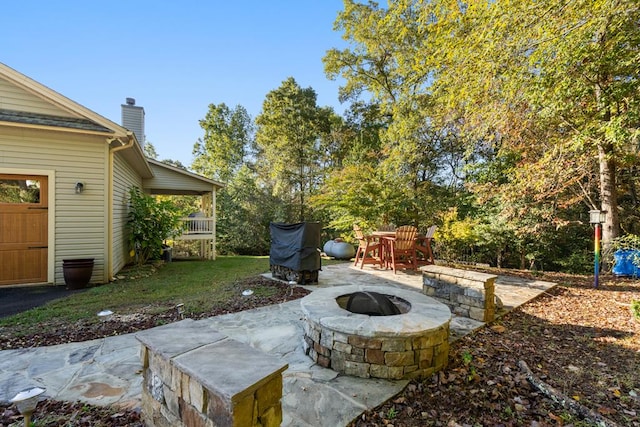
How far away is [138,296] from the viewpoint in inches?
189

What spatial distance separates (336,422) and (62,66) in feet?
34.3

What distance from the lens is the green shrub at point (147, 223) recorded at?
7520mm

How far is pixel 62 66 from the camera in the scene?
Result: 7578mm

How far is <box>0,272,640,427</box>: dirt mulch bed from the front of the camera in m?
1.87

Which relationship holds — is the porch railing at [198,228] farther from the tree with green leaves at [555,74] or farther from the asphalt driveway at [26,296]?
the tree with green leaves at [555,74]

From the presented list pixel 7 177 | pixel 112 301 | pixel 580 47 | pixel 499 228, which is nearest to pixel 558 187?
pixel 499 228

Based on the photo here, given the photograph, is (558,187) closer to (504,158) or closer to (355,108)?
(504,158)

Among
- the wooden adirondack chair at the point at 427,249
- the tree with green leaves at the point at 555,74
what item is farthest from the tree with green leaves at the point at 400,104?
the tree with green leaves at the point at 555,74

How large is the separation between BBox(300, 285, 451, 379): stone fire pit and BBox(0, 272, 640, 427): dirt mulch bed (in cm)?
14

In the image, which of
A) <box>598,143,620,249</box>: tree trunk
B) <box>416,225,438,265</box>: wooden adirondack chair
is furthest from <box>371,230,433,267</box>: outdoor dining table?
<box>598,143,620,249</box>: tree trunk

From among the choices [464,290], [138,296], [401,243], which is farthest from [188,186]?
[464,290]

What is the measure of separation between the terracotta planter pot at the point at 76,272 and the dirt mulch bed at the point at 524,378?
7.81ft

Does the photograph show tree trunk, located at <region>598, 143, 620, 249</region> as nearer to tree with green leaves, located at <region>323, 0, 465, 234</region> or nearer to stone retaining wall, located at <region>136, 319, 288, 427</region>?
tree with green leaves, located at <region>323, 0, 465, 234</region>

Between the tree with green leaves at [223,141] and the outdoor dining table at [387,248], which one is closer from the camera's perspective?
the outdoor dining table at [387,248]
